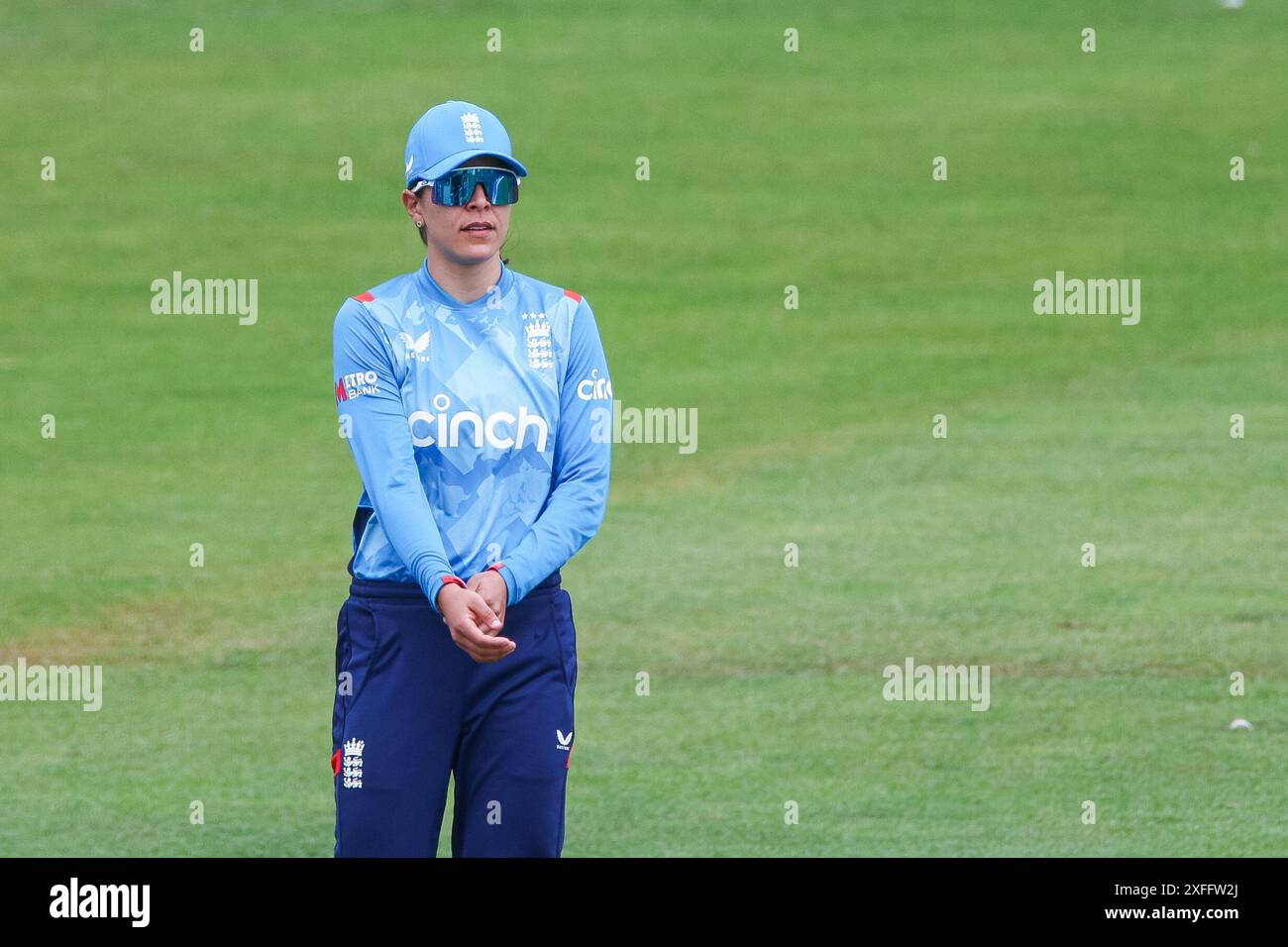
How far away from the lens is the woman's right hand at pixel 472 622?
4.95 m

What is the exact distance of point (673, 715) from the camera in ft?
33.9

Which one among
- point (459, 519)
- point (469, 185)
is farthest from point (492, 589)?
point (469, 185)

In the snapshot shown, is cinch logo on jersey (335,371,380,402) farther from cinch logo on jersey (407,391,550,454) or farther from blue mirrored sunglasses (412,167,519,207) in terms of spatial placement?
blue mirrored sunglasses (412,167,519,207)

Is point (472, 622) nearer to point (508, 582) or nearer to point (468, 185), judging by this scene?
point (508, 582)

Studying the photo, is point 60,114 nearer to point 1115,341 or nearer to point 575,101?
point 575,101

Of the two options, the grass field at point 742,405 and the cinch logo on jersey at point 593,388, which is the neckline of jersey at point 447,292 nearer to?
the cinch logo on jersey at point 593,388

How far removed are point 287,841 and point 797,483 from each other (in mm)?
7401

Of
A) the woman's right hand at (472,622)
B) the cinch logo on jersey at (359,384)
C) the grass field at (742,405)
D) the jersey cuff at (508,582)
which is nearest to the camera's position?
the woman's right hand at (472,622)

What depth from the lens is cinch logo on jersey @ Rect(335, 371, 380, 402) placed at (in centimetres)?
521

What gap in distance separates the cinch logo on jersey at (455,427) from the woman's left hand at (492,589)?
328 millimetres

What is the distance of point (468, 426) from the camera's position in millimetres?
5223

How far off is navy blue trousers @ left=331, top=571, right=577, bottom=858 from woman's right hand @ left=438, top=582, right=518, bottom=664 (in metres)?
0.20

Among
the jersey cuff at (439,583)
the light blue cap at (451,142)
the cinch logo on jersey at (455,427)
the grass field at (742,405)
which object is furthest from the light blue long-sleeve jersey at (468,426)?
the grass field at (742,405)

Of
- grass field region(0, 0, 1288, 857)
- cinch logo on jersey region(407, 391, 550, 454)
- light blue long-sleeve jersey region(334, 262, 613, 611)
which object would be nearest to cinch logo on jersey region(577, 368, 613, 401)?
light blue long-sleeve jersey region(334, 262, 613, 611)
